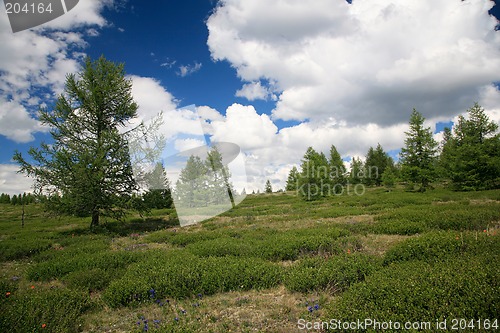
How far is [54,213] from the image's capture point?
16.6 metres

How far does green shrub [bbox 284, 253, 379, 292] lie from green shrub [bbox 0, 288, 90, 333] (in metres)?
4.64

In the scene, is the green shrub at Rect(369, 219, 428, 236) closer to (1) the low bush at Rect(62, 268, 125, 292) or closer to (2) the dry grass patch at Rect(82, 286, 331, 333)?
(2) the dry grass patch at Rect(82, 286, 331, 333)

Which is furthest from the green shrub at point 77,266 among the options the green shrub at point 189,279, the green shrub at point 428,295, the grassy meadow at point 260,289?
the green shrub at point 428,295

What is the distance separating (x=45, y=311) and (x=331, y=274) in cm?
614

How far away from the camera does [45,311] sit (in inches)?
196

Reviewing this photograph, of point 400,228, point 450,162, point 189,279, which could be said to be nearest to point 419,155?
point 450,162

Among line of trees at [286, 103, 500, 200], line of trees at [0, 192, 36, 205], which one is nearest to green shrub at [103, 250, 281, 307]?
line of trees at [286, 103, 500, 200]

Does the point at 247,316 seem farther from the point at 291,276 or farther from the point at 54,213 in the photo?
the point at 54,213

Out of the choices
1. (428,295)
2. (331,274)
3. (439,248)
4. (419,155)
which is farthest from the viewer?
(419,155)

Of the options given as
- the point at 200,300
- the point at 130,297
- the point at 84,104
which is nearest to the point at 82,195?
the point at 84,104

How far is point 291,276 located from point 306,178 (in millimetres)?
35207

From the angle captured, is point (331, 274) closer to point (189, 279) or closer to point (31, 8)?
point (189, 279)

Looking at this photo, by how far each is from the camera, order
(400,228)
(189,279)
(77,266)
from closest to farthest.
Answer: (189,279), (77,266), (400,228)

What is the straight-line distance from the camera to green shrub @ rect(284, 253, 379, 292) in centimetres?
586
